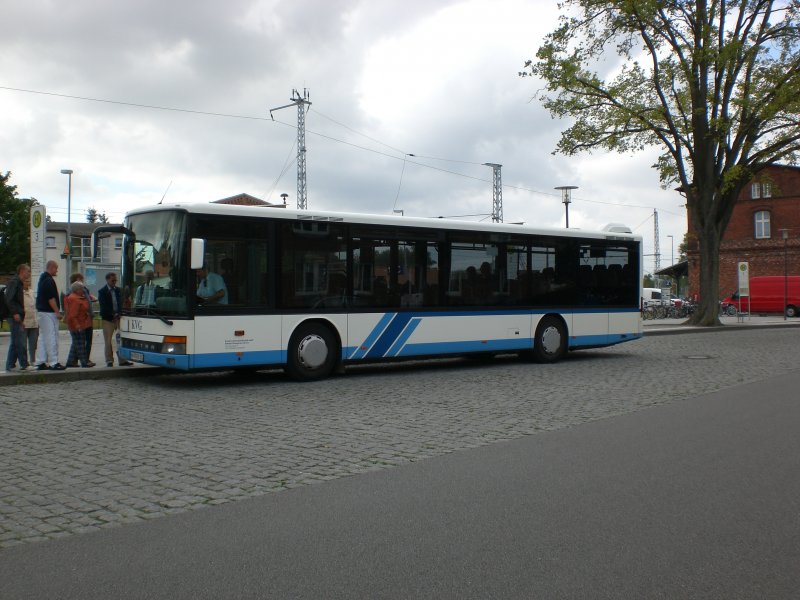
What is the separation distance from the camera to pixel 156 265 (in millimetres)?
12320

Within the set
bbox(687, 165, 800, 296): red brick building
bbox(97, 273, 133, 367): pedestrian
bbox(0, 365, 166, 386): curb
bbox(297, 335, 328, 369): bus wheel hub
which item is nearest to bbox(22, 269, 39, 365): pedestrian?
bbox(0, 365, 166, 386): curb

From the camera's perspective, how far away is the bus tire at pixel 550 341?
1666cm

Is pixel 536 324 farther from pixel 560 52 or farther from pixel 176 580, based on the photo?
pixel 560 52

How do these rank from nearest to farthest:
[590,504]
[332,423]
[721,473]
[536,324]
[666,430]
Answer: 1. [590,504]
2. [721,473]
3. [666,430]
4. [332,423]
5. [536,324]

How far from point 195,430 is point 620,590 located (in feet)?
18.9

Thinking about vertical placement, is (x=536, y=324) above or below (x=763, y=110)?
below

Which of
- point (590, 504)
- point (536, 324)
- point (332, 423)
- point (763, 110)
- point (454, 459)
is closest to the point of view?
point (590, 504)

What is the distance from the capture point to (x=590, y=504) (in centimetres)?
533

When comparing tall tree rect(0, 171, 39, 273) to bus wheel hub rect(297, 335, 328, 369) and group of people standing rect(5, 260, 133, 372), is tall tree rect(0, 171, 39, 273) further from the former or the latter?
bus wheel hub rect(297, 335, 328, 369)

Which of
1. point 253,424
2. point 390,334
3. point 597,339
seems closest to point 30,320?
point 390,334

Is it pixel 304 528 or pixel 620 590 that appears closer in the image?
pixel 620 590

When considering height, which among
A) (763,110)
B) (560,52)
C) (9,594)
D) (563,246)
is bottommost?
(9,594)

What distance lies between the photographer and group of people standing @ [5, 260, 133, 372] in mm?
12773

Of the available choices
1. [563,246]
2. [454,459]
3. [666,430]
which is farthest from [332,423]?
[563,246]
